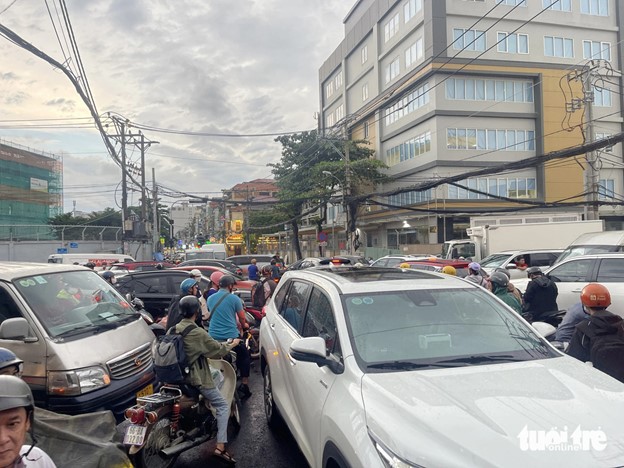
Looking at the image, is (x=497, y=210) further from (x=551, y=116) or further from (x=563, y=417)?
(x=563, y=417)

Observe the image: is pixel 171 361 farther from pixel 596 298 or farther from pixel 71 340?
pixel 596 298

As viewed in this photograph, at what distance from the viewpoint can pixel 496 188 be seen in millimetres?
36125

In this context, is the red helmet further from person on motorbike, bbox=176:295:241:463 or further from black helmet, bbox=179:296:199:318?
black helmet, bbox=179:296:199:318

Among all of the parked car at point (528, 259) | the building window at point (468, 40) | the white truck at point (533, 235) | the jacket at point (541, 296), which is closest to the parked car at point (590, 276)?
the jacket at point (541, 296)

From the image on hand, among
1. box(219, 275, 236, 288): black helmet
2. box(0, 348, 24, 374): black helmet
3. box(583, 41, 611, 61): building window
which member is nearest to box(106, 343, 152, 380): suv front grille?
box(219, 275, 236, 288): black helmet

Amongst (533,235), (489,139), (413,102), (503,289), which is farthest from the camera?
(413,102)

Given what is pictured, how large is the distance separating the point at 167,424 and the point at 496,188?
35.8m

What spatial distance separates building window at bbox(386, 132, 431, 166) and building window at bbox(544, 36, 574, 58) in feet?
38.0

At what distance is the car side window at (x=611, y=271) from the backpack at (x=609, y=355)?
5636mm


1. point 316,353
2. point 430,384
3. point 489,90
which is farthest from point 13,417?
point 489,90

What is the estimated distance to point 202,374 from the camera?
4266 mm

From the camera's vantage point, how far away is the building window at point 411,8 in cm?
3609

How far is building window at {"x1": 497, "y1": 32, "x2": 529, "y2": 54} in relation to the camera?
1420 inches

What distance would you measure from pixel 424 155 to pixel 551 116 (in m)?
10.0
